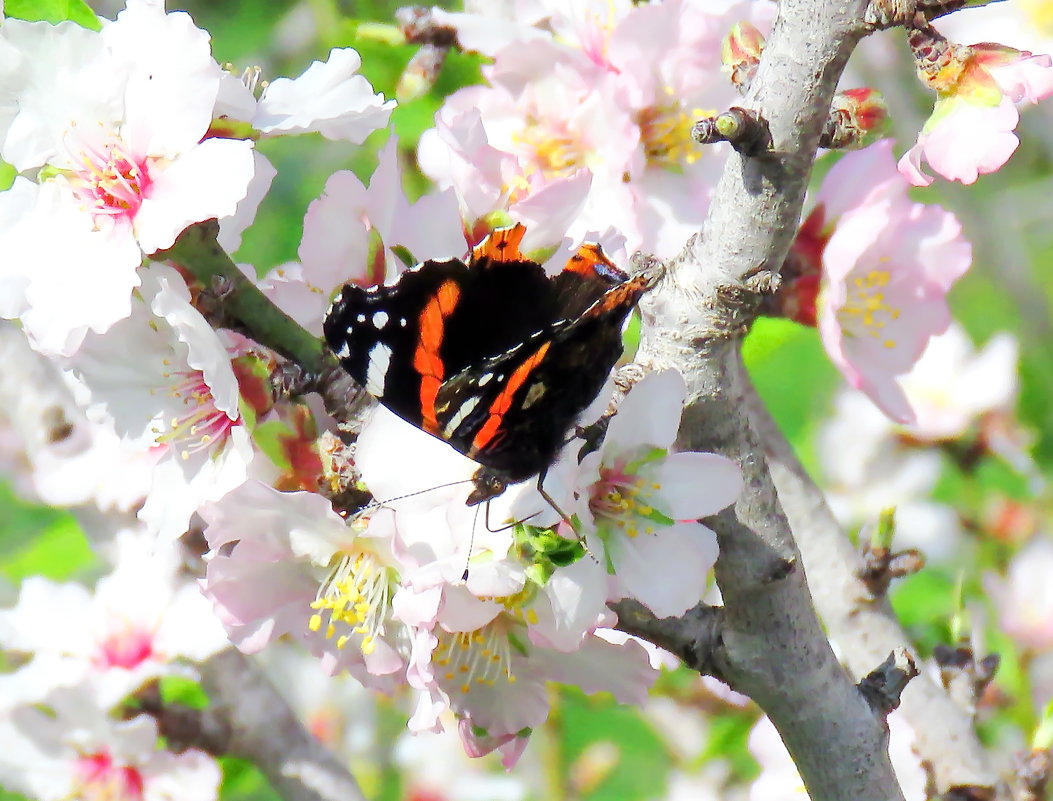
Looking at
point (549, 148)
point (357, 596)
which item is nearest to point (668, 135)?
point (549, 148)

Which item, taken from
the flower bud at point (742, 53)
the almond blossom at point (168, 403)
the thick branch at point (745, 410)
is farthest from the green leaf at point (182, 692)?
the flower bud at point (742, 53)

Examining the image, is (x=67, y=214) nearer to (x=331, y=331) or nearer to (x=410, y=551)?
(x=331, y=331)

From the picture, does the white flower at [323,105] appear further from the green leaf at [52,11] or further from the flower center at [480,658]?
the flower center at [480,658]

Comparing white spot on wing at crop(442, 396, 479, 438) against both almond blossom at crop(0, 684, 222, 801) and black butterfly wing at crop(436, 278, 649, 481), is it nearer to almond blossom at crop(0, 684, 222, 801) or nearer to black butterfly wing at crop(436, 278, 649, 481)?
black butterfly wing at crop(436, 278, 649, 481)

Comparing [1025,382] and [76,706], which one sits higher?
→ [76,706]

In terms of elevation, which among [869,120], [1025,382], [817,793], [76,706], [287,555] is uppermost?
[869,120]

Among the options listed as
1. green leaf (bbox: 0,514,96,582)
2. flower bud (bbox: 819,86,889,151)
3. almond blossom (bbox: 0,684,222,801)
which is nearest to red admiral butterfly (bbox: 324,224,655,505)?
flower bud (bbox: 819,86,889,151)

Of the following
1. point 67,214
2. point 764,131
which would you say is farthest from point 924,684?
point 67,214
